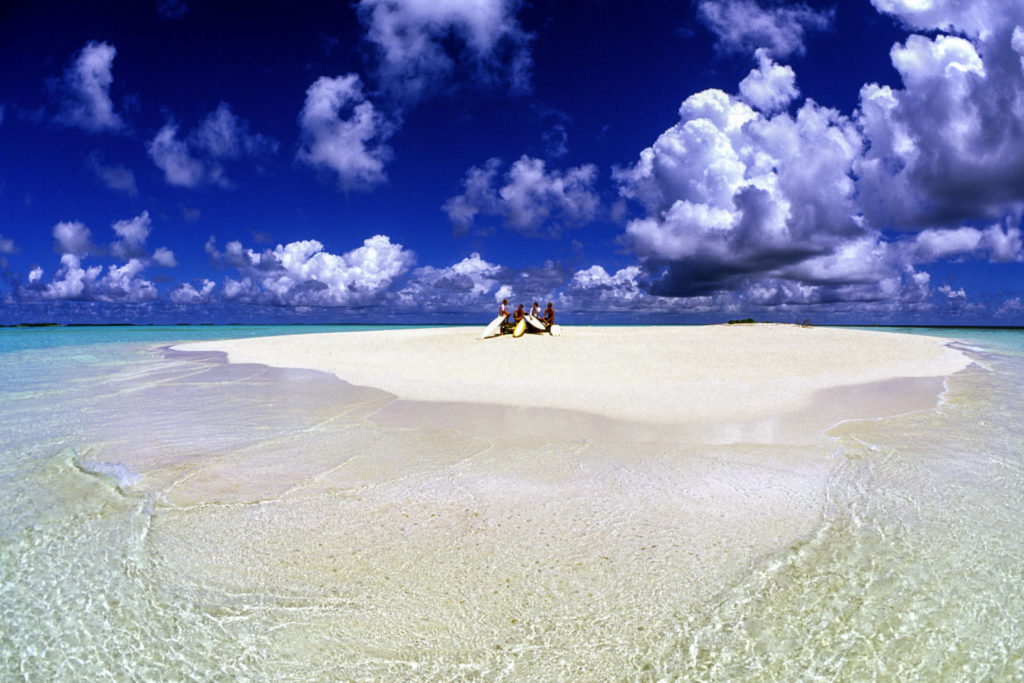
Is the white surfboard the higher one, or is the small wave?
the white surfboard

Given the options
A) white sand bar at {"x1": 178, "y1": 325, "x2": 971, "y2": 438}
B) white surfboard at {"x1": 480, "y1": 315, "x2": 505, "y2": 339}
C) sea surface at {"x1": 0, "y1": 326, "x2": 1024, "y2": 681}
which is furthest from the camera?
white surfboard at {"x1": 480, "y1": 315, "x2": 505, "y2": 339}

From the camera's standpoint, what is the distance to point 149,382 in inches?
543

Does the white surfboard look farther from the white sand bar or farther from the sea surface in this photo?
the sea surface

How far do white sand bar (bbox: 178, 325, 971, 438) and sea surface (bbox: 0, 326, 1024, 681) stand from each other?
2891 mm

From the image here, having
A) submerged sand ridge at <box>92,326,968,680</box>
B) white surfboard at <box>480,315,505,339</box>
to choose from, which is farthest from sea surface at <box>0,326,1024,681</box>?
white surfboard at <box>480,315,505,339</box>

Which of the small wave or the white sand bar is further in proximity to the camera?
the white sand bar

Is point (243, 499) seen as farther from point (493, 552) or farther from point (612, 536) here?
point (612, 536)

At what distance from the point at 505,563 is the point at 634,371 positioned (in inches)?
437

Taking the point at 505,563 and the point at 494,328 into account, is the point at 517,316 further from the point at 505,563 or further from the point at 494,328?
the point at 505,563

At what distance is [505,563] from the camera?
363cm

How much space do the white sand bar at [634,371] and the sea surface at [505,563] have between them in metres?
2.89

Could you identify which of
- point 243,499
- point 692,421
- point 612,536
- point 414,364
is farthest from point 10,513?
point 414,364

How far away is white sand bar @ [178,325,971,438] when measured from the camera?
9.67 metres

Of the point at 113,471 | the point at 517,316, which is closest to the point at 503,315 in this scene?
the point at 517,316
